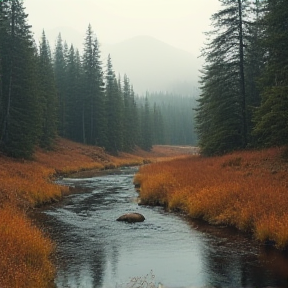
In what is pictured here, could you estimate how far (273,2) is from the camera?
74.8 feet

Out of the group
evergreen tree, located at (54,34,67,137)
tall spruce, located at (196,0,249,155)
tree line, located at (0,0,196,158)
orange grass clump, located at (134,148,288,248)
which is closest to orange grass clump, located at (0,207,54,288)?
orange grass clump, located at (134,148,288,248)

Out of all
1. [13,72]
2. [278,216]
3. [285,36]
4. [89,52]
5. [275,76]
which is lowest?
[278,216]

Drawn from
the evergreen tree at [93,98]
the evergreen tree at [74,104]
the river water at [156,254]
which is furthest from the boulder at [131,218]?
the evergreen tree at [74,104]

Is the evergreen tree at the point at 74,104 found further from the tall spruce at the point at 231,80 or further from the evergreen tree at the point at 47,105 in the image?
the tall spruce at the point at 231,80

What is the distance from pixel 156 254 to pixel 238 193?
5.52 metres

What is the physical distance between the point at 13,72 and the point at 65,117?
28.0 m

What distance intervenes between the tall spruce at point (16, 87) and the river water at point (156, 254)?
1794 centimetres

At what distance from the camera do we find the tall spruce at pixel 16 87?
3338 cm

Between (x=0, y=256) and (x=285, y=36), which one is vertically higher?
(x=285, y=36)

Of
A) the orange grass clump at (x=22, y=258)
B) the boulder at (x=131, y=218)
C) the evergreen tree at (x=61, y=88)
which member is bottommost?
the boulder at (x=131, y=218)

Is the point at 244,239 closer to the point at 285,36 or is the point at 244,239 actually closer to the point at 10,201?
the point at 10,201

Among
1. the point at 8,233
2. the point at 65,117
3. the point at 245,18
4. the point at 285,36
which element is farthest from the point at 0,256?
the point at 65,117

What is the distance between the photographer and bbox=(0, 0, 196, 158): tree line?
3422cm

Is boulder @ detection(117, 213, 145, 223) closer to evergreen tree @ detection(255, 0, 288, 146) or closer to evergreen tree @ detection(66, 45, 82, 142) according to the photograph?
evergreen tree @ detection(255, 0, 288, 146)
